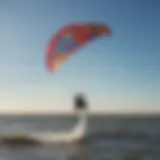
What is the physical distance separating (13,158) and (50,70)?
645mm

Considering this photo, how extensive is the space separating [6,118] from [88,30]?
1013 millimetres

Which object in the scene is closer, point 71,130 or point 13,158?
point 13,158

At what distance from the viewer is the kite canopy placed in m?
2.55

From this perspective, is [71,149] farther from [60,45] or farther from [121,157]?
[60,45]

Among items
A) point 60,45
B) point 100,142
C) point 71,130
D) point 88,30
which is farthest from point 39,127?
point 88,30

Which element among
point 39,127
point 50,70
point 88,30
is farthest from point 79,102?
point 39,127

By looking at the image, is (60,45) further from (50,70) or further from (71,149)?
(71,149)

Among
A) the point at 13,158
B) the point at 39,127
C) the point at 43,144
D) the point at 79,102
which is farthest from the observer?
the point at 39,127

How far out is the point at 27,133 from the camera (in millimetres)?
3061

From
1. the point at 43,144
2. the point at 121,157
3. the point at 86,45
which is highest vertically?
the point at 86,45

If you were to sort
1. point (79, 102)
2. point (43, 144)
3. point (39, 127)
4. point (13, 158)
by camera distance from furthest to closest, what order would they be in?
point (39, 127)
point (43, 144)
point (13, 158)
point (79, 102)

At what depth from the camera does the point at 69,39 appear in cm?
279

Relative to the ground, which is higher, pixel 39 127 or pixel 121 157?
pixel 39 127

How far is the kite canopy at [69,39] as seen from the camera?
2.55 m
